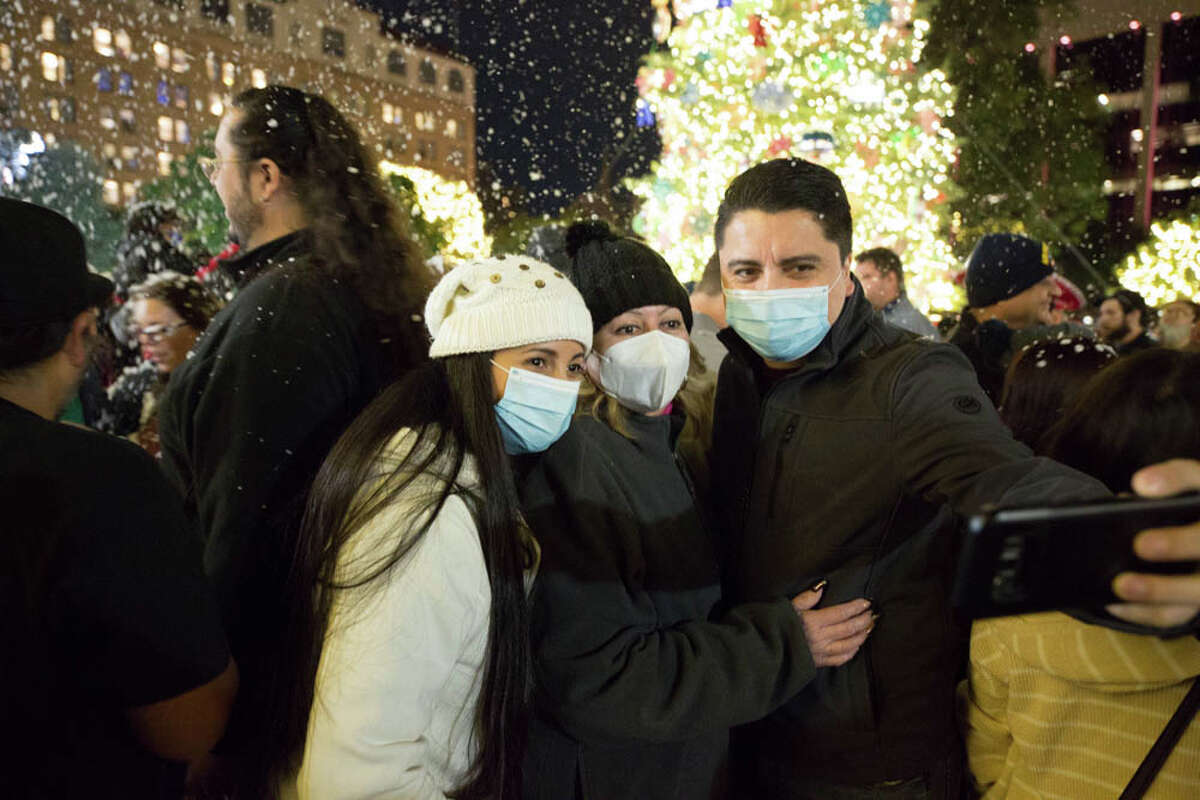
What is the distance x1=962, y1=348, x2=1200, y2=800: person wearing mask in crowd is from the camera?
1.46 m

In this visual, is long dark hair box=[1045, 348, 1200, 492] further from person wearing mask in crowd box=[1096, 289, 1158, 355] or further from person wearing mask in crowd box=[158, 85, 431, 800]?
person wearing mask in crowd box=[1096, 289, 1158, 355]

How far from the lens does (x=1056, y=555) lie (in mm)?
938

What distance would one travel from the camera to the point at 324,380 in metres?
2.23

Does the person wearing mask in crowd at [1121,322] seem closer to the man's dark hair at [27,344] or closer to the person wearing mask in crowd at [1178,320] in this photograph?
the person wearing mask in crowd at [1178,320]

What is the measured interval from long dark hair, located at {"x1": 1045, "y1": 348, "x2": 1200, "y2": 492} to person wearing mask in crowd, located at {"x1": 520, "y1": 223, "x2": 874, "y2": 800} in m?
0.61

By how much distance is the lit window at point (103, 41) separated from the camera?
57812 mm

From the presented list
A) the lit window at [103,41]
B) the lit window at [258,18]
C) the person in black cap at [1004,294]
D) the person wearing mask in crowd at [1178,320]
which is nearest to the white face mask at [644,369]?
the person in black cap at [1004,294]

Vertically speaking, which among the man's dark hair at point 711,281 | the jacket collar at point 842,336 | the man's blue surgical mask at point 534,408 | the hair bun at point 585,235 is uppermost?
the hair bun at point 585,235

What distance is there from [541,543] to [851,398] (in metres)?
0.88

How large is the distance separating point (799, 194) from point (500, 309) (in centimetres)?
91

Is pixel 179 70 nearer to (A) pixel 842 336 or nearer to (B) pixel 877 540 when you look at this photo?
(A) pixel 842 336

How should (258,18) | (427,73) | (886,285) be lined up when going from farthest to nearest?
(427,73)
(258,18)
(886,285)

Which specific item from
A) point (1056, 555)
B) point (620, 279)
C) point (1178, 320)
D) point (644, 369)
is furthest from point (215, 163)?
point (1178, 320)

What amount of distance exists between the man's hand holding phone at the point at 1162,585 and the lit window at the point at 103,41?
7271 centimetres
